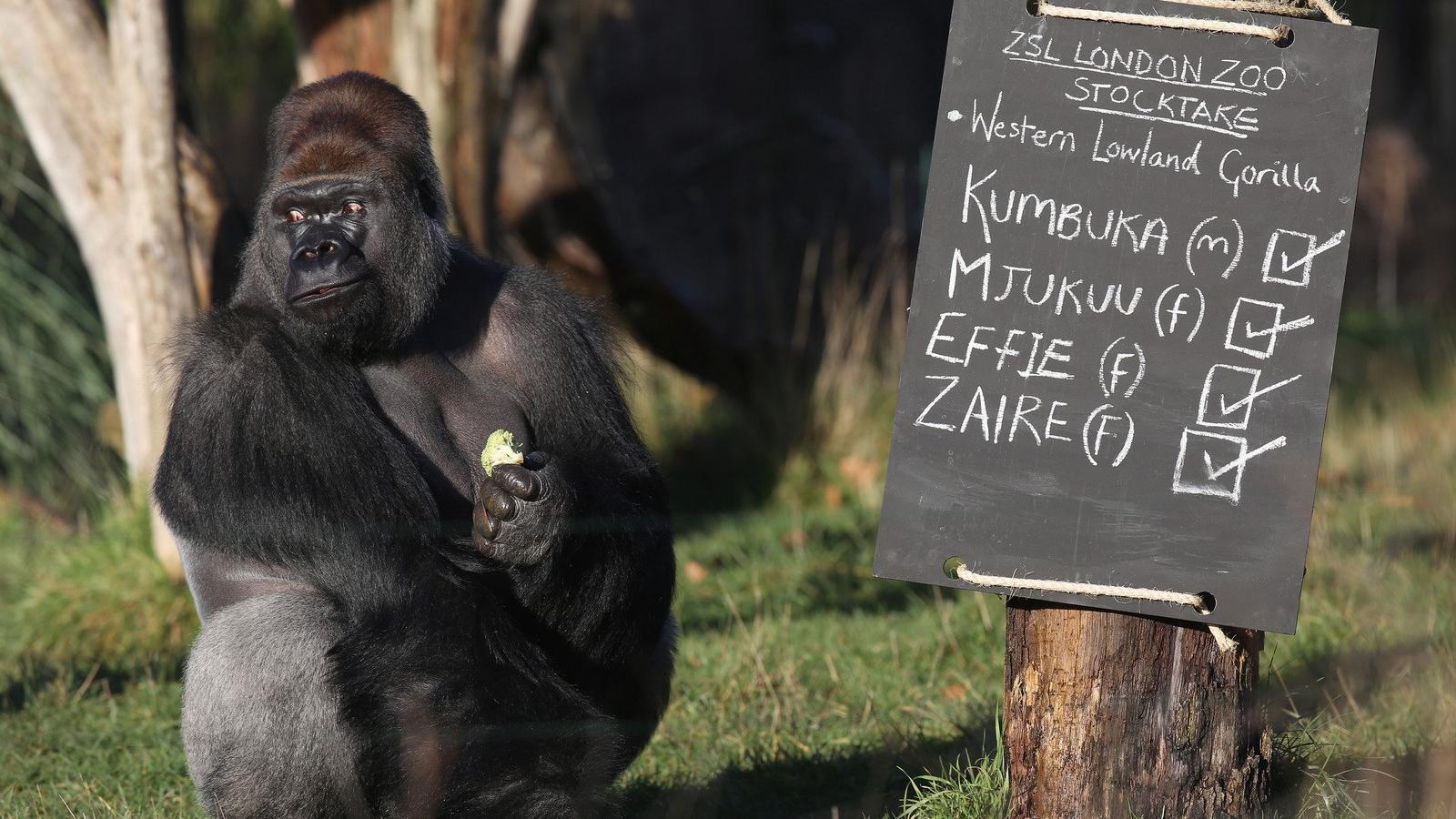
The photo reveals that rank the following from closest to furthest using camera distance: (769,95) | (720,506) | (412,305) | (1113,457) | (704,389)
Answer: (1113,457) → (412,305) → (720,506) → (704,389) → (769,95)

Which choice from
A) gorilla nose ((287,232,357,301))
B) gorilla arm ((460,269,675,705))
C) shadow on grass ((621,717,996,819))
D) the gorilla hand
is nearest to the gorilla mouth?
gorilla nose ((287,232,357,301))

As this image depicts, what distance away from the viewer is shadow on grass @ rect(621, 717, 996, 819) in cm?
331

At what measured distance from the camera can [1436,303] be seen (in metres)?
10.1

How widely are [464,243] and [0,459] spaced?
3969 millimetres

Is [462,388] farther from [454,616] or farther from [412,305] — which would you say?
[454,616]

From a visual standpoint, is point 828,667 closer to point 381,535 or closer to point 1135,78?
point 381,535

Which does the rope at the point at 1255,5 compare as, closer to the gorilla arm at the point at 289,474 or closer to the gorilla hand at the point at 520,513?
the gorilla hand at the point at 520,513

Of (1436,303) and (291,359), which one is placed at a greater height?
(1436,303)

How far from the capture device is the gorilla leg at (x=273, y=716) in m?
2.82

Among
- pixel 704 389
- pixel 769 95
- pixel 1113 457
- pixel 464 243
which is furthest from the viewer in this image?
pixel 769 95

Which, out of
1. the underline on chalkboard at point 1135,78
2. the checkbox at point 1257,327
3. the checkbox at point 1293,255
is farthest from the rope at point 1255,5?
the checkbox at point 1257,327

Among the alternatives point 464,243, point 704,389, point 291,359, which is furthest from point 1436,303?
point 291,359

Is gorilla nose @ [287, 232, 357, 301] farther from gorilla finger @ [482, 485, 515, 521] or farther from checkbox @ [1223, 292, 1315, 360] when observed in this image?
checkbox @ [1223, 292, 1315, 360]

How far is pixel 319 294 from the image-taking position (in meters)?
2.95
